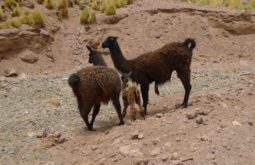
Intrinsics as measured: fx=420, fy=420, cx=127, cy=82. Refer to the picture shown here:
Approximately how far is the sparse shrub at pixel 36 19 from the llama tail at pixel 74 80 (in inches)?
461

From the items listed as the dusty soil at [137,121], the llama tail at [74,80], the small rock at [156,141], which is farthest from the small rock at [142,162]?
the llama tail at [74,80]

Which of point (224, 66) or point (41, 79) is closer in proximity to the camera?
point (41, 79)

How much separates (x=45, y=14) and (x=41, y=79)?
7.56 meters

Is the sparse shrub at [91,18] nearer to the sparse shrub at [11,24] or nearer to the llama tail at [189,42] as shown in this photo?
the sparse shrub at [11,24]

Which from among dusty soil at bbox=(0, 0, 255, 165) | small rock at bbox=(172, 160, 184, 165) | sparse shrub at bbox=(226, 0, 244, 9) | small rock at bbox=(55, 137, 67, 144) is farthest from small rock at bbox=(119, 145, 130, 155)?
sparse shrub at bbox=(226, 0, 244, 9)

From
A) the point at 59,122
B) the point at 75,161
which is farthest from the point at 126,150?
the point at 59,122

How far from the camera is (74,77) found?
9.10m

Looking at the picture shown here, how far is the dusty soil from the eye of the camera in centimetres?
708

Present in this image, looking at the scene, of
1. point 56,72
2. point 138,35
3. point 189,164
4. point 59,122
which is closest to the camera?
point 189,164

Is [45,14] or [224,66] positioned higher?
[45,14]

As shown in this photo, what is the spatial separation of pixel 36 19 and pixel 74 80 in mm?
12037

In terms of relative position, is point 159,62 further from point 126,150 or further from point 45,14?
point 45,14

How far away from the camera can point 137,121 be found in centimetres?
914

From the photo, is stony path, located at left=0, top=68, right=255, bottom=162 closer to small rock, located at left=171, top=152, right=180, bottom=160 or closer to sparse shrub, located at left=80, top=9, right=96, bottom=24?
small rock, located at left=171, top=152, right=180, bottom=160
